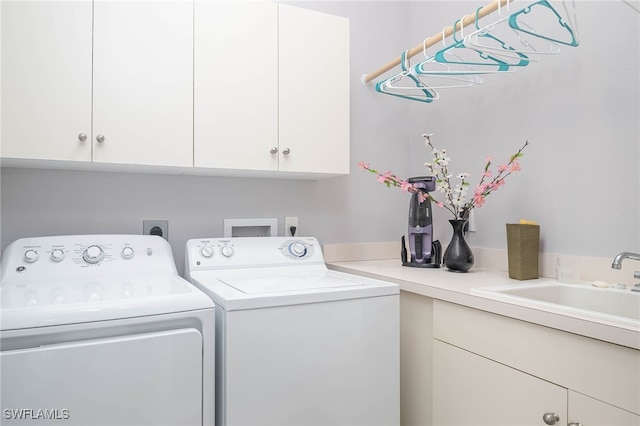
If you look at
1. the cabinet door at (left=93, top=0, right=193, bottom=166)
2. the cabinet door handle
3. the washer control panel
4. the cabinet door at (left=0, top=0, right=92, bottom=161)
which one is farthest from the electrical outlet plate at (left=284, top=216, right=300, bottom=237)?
the cabinet door handle

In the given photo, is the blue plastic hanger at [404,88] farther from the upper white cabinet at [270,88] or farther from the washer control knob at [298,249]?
the washer control knob at [298,249]

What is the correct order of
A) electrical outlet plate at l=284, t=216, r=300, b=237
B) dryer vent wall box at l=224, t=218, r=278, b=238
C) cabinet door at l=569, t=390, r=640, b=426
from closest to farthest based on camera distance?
cabinet door at l=569, t=390, r=640, b=426 < dryer vent wall box at l=224, t=218, r=278, b=238 < electrical outlet plate at l=284, t=216, r=300, b=237

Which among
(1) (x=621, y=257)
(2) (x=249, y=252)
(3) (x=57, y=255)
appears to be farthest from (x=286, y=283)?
(1) (x=621, y=257)

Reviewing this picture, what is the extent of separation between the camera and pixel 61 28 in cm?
142

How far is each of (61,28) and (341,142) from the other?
1.11 m

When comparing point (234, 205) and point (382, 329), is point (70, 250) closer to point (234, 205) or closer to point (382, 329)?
point (234, 205)

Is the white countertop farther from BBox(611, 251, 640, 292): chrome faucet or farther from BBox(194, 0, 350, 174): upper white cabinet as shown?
BBox(194, 0, 350, 174): upper white cabinet

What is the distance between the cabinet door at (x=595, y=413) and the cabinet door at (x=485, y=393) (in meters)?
0.03

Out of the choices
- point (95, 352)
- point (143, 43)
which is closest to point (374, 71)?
point (143, 43)

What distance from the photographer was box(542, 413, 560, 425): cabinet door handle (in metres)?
1.13

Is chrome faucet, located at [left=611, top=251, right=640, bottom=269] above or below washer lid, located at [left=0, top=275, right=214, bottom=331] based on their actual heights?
above

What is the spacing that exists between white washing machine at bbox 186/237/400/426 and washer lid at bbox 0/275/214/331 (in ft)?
0.40

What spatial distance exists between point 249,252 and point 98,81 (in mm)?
853

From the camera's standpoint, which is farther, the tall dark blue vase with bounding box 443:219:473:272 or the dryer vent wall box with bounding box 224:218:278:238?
the dryer vent wall box with bounding box 224:218:278:238
